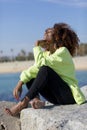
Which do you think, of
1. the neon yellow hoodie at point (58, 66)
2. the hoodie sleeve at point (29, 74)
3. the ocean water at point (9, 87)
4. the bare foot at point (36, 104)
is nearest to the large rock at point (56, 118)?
the bare foot at point (36, 104)

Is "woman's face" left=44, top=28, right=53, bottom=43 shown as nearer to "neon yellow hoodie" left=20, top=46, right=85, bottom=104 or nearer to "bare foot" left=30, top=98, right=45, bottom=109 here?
"neon yellow hoodie" left=20, top=46, right=85, bottom=104

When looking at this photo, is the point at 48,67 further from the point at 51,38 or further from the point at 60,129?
the point at 60,129

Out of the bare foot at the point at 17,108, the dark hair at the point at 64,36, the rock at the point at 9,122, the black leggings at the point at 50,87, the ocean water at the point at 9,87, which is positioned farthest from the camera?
the ocean water at the point at 9,87

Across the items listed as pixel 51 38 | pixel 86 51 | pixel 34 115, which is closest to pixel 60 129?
pixel 34 115

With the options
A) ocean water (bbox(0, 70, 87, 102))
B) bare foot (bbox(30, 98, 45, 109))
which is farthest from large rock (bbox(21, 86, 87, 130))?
ocean water (bbox(0, 70, 87, 102))

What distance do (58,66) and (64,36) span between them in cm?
37

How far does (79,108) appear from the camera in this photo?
493 centimetres

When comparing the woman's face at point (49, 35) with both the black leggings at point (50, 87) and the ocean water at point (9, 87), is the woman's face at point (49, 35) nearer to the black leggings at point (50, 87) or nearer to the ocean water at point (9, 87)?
the black leggings at point (50, 87)

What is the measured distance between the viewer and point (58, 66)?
528 cm

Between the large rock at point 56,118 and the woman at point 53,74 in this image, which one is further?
the woman at point 53,74

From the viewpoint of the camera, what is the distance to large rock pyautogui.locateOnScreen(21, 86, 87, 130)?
172 inches

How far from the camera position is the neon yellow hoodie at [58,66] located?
5219mm

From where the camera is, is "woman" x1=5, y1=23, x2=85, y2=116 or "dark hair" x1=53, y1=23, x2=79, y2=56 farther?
"dark hair" x1=53, y1=23, x2=79, y2=56

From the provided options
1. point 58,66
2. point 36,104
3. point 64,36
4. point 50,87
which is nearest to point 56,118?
point 36,104
